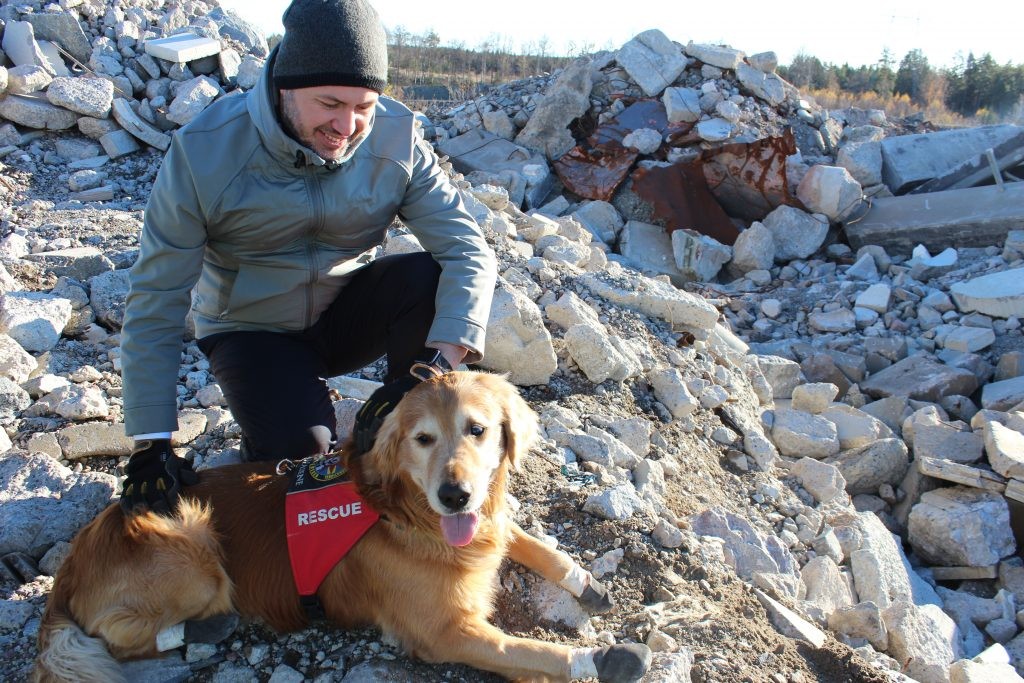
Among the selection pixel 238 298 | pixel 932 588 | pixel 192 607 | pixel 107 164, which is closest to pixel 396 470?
pixel 192 607

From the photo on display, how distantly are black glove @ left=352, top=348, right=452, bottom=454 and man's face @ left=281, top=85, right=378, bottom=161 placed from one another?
841mm

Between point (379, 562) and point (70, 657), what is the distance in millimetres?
933

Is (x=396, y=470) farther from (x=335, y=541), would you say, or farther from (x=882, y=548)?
(x=882, y=548)

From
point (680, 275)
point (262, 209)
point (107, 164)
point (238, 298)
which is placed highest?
point (262, 209)

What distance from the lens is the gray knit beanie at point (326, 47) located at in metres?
2.71

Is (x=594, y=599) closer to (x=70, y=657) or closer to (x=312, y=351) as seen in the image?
(x=312, y=351)

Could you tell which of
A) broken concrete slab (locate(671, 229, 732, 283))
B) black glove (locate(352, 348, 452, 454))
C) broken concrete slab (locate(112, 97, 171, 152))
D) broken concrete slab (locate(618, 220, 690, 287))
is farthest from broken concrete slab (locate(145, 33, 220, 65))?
black glove (locate(352, 348, 452, 454))

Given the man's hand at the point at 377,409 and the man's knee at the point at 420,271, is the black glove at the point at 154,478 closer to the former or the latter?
the man's hand at the point at 377,409

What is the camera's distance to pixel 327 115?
2.84m

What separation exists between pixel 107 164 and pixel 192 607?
290 inches

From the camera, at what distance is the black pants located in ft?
10.5

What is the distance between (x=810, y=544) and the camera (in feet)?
13.9

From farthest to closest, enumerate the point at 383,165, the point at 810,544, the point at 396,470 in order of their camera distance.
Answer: the point at 810,544
the point at 383,165
the point at 396,470

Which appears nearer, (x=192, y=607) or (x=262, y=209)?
(x=192, y=607)
